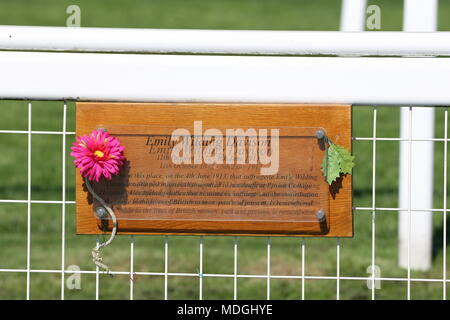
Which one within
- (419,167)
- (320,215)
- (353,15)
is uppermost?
(353,15)

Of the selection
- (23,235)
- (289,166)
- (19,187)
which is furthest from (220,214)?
(19,187)

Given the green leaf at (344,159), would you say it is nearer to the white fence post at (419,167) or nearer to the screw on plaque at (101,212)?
the screw on plaque at (101,212)

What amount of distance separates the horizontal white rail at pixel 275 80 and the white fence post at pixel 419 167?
7.24 ft

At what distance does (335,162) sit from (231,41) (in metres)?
0.57

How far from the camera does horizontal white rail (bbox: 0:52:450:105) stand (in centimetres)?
353

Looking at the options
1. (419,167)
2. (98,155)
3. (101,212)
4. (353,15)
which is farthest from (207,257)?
(98,155)

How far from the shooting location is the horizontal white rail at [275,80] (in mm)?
3529

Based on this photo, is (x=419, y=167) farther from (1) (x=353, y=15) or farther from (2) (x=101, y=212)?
(2) (x=101, y=212)

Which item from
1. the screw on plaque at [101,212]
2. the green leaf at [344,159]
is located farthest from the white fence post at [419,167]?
the screw on plaque at [101,212]

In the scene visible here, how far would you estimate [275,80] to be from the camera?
11.6ft

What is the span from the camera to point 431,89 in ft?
11.6

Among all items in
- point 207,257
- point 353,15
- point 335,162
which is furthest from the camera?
point 353,15
